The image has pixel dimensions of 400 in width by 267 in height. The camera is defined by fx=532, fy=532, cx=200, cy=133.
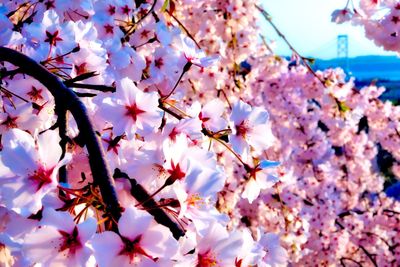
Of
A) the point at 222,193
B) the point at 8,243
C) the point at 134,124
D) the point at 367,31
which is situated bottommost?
the point at 222,193

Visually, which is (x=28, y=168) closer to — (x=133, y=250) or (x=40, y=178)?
(x=40, y=178)

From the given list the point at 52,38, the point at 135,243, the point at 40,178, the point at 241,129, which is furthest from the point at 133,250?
the point at 52,38

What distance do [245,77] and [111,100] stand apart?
5.25 metres

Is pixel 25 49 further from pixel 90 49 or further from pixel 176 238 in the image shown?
pixel 176 238

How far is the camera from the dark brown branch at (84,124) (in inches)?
39.0

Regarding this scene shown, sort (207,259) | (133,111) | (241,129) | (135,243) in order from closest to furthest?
(135,243)
(207,259)
(133,111)
(241,129)

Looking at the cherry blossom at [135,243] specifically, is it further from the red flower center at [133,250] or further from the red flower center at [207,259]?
the red flower center at [207,259]

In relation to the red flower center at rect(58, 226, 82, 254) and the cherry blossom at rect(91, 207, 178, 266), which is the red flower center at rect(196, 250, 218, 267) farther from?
the red flower center at rect(58, 226, 82, 254)

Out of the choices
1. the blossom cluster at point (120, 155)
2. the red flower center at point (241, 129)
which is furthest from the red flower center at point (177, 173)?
the red flower center at point (241, 129)

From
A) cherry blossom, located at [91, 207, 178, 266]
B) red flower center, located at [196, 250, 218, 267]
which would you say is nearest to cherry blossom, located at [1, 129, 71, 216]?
cherry blossom, located at [91, 207, 178, 266]

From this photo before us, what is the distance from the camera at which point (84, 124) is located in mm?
1099

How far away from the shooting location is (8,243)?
1127 mm

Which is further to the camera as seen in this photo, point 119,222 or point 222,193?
point 222,193

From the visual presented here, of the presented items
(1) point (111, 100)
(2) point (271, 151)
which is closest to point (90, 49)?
(1) point (111, 100)
